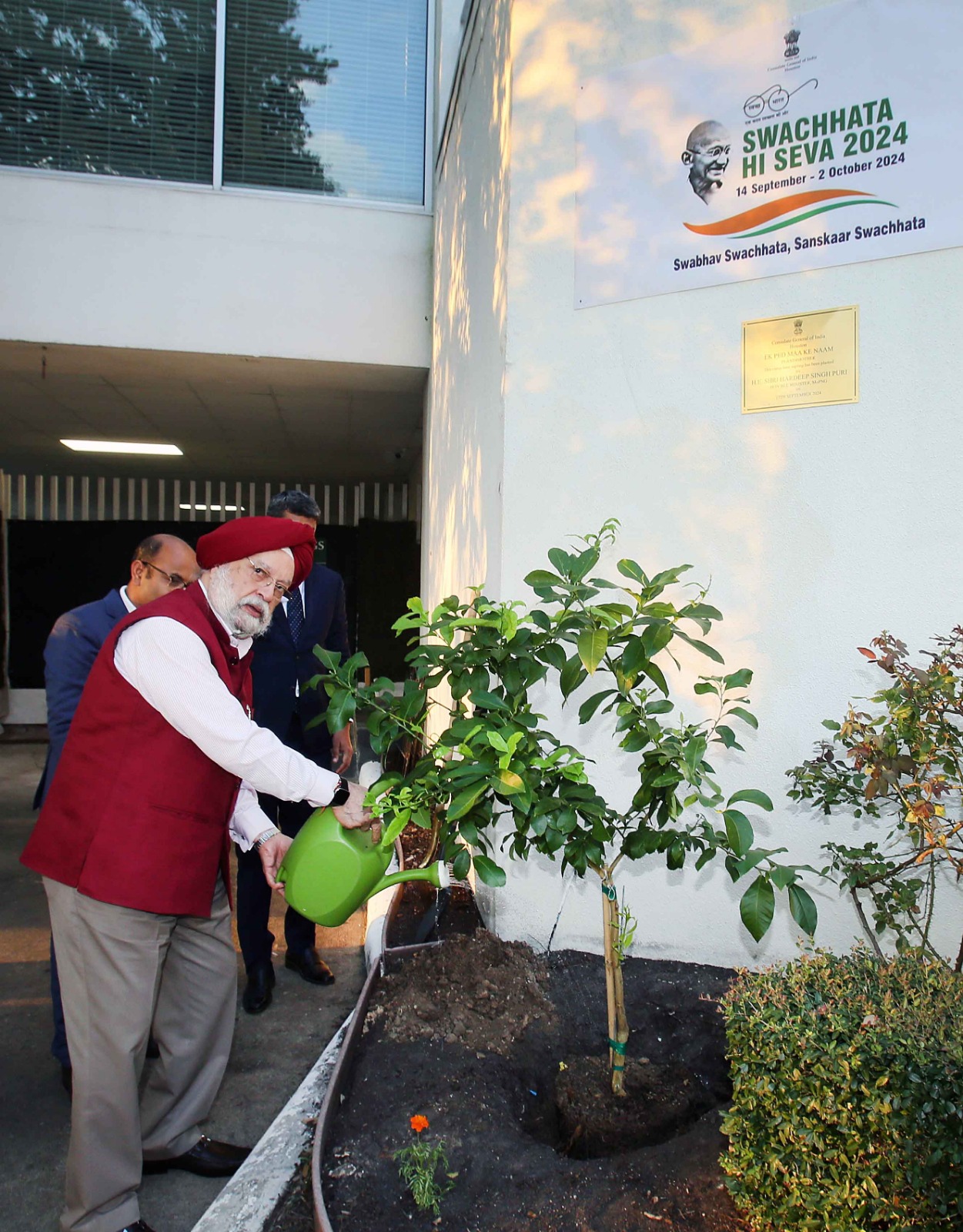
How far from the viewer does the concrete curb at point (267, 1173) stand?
69.0 inches

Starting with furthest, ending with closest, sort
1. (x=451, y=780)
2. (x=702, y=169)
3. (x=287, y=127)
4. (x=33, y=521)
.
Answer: (x=33, y=521)
(x=287, y=127)
(x=702, y=169)
(x=451, y=780)

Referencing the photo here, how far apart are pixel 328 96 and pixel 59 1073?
5768mm

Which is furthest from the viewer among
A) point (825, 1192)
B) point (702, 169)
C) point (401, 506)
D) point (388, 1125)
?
point (401, 506)

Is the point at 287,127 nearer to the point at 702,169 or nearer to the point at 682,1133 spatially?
the point at 702,169

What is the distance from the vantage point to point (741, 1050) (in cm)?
156

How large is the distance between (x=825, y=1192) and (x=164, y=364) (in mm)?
5811

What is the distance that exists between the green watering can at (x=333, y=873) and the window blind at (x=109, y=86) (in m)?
5.04

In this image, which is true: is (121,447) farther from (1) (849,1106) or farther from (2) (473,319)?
(1) (849,1106)

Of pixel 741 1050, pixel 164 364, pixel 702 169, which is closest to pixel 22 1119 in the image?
pixel 741 1050

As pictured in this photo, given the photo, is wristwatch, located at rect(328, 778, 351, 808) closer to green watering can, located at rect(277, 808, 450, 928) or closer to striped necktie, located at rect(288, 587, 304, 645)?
green watering can, located at rect(277, 808, 450, 928)

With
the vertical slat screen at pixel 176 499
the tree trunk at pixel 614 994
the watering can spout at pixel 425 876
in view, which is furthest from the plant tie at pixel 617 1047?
the vertical slat screen at pixel 176 499

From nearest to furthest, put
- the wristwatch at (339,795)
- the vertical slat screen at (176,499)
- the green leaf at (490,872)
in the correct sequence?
the green leaf at (490,872) → the wristwatch at (339,795) → the vertical slat screen at (176,499)

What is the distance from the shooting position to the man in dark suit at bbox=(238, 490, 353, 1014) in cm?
315

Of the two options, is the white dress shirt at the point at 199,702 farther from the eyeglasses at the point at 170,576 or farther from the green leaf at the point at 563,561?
the eyeglasses at the point at 170,576
